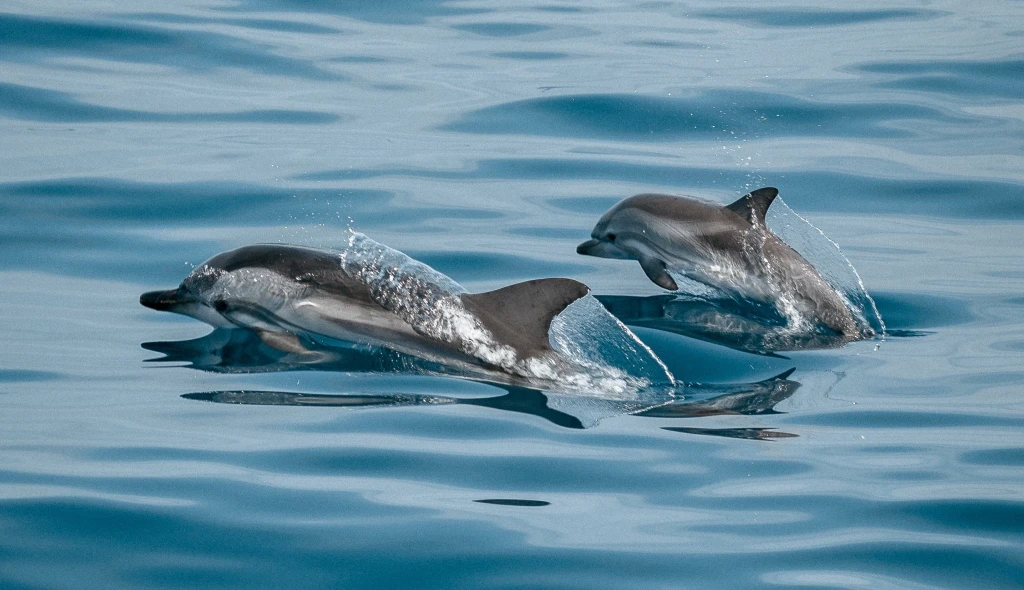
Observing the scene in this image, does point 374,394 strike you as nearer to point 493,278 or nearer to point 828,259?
point 493,278

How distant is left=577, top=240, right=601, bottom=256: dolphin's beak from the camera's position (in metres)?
10.2

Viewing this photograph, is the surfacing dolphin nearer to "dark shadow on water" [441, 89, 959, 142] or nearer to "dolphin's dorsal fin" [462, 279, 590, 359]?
"dolphin's dorsal fin" [462, 279, 590, 359]

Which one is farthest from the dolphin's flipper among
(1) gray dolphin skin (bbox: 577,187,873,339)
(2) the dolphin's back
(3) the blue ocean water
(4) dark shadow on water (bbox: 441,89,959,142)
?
(4) dark shadow on water (bbox: 441,89,959,142)

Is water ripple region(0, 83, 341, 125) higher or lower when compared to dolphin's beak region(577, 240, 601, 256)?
higher

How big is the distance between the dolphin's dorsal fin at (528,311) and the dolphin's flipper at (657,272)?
242cm

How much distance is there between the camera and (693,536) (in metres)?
4.99

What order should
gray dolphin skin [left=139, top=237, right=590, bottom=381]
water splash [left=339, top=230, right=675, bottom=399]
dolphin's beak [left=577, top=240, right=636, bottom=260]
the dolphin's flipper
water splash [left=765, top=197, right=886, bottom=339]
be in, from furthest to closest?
dolphin's beak [left=577, top=240, right=636, bottom=260] < the dolphin's flipper < water splash [left=765, top=197, right=886, bottom=339] < gray dolphin skin [left=139, top=237, right=590, bottom=381] < water splash [left=339, top=230, right=675, bottom=399]

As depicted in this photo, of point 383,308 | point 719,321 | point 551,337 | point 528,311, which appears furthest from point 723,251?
point 383,308

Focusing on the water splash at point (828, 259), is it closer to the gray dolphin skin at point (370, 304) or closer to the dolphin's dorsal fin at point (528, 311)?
the dolphin's dorsal fin at point (528, 311)

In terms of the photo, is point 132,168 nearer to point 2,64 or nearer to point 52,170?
point 52,170

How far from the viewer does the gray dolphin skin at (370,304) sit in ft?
23.4

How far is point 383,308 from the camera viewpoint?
7453mm

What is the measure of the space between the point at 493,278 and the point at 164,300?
2.31 m

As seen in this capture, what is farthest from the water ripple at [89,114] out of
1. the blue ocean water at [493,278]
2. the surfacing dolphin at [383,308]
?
the surfacing dolphin at [383,308]
